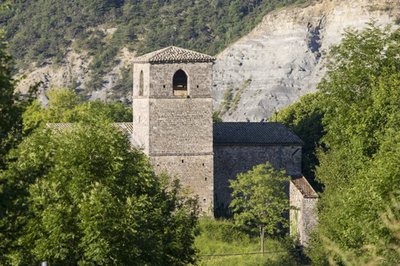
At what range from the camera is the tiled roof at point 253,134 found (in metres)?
59.7

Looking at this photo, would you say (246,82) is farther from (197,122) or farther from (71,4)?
(197,122)

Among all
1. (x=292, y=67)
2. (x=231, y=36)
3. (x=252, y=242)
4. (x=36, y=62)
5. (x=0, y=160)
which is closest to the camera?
(x=0, y=160)

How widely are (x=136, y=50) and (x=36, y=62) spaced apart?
10.7 m

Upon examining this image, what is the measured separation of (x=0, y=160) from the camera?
26.8 m

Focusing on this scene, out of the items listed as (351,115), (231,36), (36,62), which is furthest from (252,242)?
(36,62)

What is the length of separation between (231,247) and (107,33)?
262 ft

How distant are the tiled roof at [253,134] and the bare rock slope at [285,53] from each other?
40510mm

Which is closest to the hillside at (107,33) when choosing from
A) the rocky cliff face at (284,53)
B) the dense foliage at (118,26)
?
the dense foliage at (118,26)

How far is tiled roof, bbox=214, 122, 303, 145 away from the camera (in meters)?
59.7

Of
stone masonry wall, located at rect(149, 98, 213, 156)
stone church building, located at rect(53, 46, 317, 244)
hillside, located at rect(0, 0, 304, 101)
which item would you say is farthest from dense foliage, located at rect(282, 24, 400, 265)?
hillside, located at rect(0, 0, 304, 101)

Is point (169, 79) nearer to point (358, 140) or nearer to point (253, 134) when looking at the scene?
point (253, 134)

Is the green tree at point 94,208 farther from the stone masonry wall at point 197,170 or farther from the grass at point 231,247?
the stone masonry wall at point 197,170

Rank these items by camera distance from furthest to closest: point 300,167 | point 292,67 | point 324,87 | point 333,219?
point 292,67
point 300,167
point 324,87
point 333,219

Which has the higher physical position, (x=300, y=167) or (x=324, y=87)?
(x=324, y=87)
